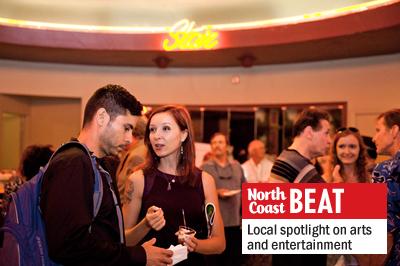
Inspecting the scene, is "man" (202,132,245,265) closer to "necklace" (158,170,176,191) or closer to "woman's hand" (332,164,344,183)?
"woman's hand" (332,164,344,183)

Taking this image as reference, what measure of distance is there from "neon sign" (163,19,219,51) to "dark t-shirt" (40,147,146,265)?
17.1 ft

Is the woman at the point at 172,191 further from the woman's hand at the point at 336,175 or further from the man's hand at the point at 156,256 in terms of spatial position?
the woman's hand at the point at 336,175

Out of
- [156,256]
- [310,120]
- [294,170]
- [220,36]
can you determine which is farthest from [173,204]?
[220,36]

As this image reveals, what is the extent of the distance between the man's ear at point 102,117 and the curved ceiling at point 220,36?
14.2 feet

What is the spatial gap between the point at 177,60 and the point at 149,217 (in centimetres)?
563

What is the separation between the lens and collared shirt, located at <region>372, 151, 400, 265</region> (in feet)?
6.93

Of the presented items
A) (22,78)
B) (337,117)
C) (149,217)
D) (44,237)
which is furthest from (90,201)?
(22,78)

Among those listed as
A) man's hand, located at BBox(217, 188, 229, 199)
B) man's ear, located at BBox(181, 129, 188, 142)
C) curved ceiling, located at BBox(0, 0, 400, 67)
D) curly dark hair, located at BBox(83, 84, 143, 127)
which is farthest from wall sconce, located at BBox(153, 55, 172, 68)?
curly dark hair, located at BBox(83, 84, 143, 127)

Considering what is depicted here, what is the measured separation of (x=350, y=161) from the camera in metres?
3.46

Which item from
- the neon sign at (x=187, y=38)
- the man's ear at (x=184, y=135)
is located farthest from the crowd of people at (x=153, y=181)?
the neon sign at (x=187, y=38)

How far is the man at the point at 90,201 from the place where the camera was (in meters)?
1.48

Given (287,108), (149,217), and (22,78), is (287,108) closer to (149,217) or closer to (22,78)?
(22,78)

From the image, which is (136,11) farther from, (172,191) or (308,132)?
(172,191)

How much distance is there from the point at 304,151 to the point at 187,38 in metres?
4.25
